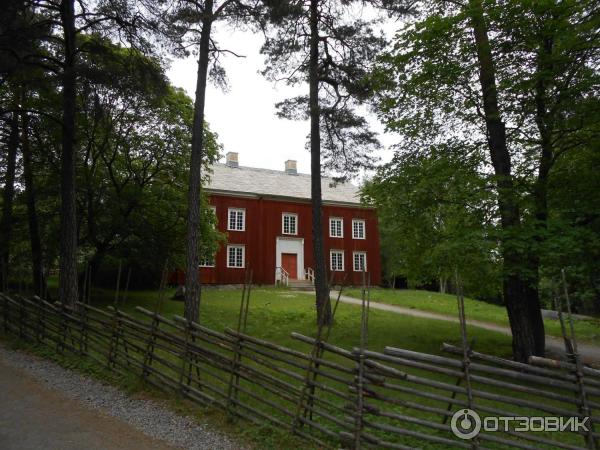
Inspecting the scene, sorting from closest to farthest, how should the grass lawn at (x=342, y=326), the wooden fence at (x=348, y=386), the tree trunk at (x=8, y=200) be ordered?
the wooden fence at (x=348, y=386), the grass lawn at (x=342, y=326), the tree trunk at (x=8, y=200)

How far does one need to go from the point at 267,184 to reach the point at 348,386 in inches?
1068

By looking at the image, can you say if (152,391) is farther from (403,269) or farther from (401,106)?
(401,106)

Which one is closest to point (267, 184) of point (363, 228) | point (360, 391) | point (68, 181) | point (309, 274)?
point (309, 274)

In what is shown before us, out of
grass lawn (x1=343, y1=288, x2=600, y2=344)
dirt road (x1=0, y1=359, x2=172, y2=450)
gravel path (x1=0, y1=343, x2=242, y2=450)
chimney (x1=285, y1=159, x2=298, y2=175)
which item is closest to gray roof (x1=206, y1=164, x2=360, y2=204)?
chimney (x1=285, y1=159, x2=298, y2=175)

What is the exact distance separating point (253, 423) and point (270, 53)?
1082 cm

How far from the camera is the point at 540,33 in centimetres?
900

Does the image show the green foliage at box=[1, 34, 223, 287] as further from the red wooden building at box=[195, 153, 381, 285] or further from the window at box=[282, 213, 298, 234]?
the window at box=[282, 213, 298, 234]

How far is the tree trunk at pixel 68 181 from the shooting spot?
1054cm

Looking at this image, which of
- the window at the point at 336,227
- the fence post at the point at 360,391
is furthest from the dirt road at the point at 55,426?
the window at the point at 336,227

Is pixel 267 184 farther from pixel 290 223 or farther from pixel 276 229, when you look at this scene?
pixel 276 229

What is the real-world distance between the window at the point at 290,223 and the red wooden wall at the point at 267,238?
281 mm

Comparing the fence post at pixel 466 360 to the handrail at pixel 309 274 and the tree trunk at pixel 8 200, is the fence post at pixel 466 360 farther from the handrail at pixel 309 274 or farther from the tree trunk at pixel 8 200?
the handrail at pixel 309 274

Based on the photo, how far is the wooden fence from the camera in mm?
4414

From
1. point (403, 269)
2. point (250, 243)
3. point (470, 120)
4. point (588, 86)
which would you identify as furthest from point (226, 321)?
point (250, 243)
